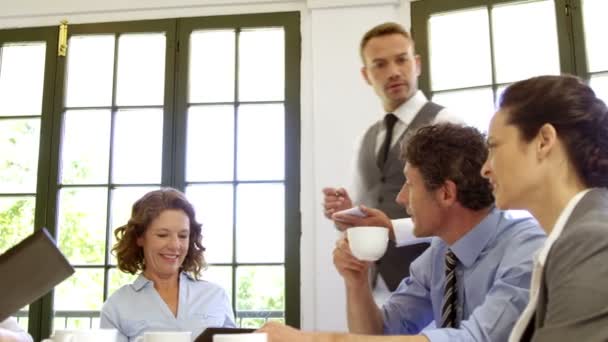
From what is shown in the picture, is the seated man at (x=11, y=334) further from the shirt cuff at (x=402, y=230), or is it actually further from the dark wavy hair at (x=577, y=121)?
the dark wavy hair at (x=577, y=121)

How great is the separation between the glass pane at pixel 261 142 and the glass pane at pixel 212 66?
146 millimetres

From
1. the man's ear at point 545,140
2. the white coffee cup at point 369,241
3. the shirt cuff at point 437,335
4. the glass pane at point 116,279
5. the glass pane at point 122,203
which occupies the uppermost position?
the glass pane at point 122,203

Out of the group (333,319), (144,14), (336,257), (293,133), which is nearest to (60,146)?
(144,14)

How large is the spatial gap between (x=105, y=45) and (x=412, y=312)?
231 cm

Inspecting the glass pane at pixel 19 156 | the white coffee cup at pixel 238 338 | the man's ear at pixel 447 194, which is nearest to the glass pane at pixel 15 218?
the glass pane at pixel 19 156

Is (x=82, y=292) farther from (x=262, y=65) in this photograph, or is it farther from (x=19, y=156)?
(x=262, y=65)

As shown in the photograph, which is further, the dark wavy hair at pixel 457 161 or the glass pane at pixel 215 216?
the glass pane at pixel 215 216

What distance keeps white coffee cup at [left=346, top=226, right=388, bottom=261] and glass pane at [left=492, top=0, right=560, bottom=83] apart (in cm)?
170

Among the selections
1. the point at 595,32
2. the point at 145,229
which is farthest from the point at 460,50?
the point at 145,229

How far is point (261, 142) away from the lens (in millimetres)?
3105

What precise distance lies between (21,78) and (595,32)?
105 inches

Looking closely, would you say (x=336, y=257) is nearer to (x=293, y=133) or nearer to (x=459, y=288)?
(x=459, y=288)

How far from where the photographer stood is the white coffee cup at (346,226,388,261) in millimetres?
1403

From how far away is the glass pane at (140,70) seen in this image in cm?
321
